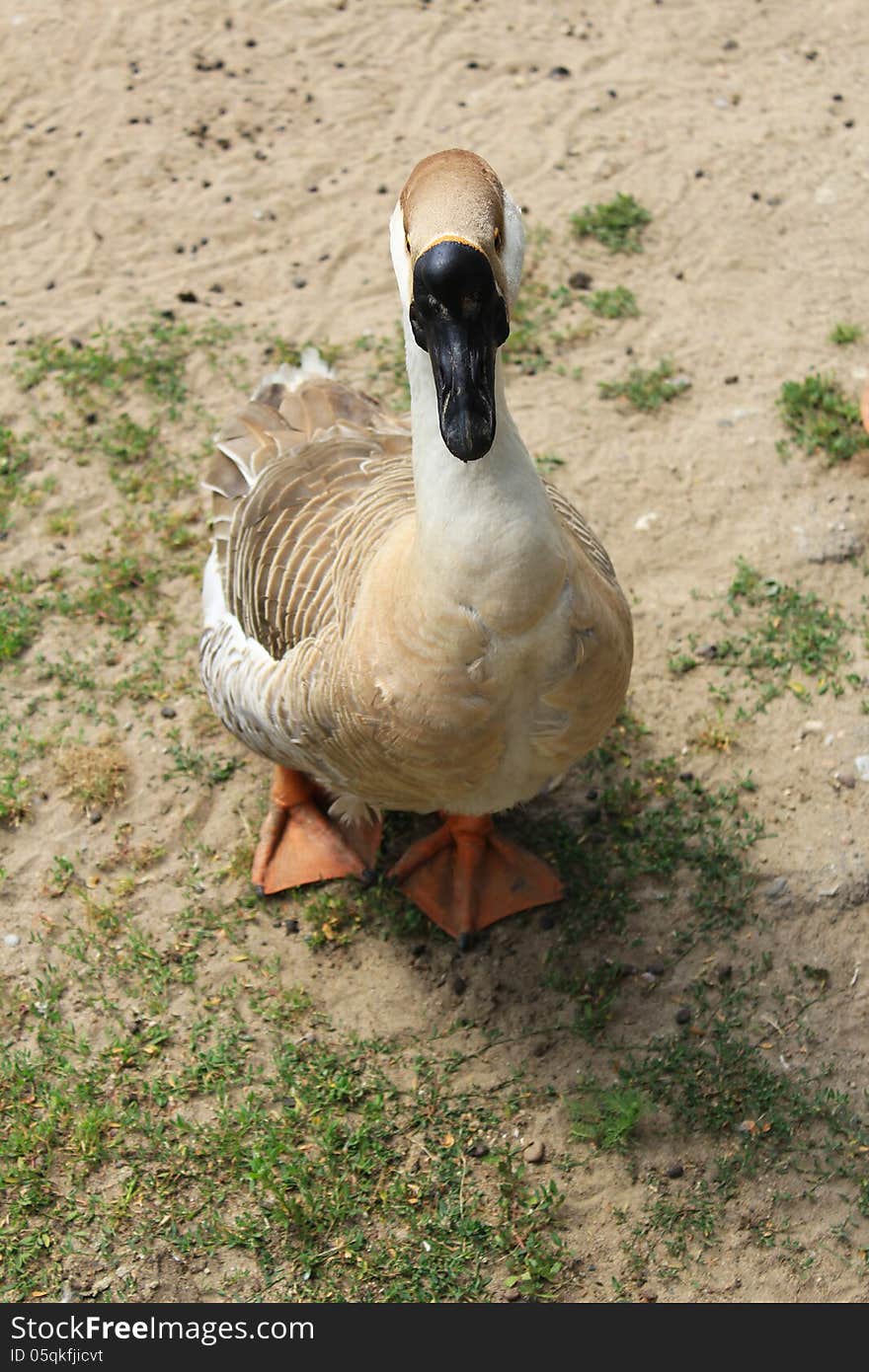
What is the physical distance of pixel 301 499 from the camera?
3680mm

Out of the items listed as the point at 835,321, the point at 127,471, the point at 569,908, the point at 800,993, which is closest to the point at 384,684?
the point at 569,908

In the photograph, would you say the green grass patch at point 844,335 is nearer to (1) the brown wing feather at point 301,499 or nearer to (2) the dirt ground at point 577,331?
(2) the dirt ground at point 577,331

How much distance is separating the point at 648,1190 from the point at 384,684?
5.09 feet

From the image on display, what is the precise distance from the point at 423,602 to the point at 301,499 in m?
1.03

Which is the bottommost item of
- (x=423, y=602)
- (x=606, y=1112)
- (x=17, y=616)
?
(x=606, y=1112)

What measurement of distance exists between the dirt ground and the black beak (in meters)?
1.97

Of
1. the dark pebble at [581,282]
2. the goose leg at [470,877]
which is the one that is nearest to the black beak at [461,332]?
the goose leg at [470,877]

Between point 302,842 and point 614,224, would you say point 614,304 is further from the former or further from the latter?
point 302,842

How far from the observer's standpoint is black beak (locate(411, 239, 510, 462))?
7.42 ft

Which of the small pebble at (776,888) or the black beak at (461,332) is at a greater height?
the black beak at (461,332)

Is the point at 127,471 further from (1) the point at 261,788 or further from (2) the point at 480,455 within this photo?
(2) the point at 480,455

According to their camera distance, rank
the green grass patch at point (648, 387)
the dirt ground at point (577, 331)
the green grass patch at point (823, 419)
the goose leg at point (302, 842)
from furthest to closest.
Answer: the green grass patch at point (648, 387) < the green grass patch at point (823, 419) < the goose leg at point (302, 842) < the dirt ground at point (577, 331)

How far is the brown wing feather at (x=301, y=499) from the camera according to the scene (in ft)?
11.0

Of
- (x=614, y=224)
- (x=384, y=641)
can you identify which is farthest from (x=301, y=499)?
(x=614, y=224)
